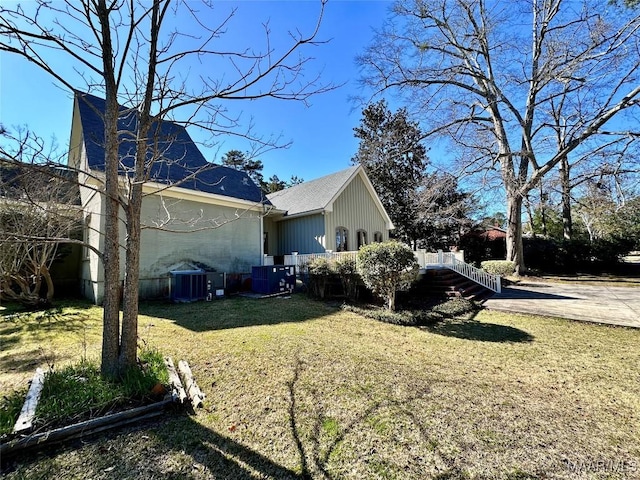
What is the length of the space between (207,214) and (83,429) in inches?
378

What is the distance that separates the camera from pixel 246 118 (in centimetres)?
407

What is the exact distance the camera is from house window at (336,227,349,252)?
15680 mm

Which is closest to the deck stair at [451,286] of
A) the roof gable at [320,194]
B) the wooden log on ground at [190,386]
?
the roof gable at [320,194]

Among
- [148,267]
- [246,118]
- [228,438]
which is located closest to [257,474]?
[228,438]

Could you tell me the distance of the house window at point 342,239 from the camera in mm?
15680

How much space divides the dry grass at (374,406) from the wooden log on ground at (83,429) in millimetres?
135

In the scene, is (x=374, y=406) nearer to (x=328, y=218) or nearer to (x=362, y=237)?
(x=328, y=218)

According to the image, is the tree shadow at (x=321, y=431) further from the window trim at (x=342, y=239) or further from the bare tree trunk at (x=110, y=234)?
the window trim at (x=342, y=239)

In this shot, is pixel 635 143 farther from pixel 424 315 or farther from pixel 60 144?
pixel 60 144

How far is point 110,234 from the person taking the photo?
3.52m

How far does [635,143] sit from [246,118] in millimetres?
19785
